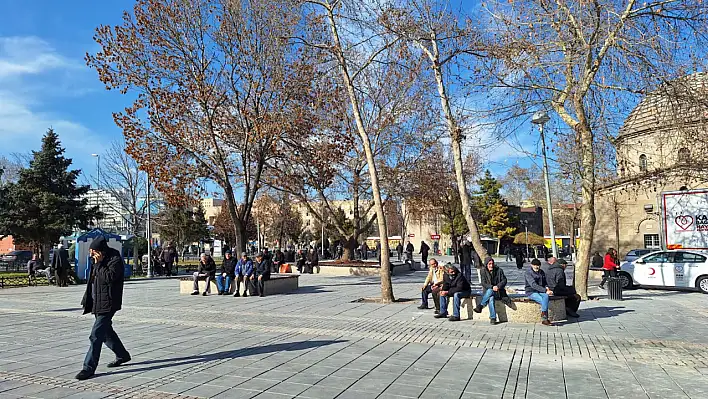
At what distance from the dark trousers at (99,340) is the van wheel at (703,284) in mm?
19041

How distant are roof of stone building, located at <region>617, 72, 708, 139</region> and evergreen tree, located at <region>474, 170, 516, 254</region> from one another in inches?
2167

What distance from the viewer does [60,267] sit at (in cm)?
2292

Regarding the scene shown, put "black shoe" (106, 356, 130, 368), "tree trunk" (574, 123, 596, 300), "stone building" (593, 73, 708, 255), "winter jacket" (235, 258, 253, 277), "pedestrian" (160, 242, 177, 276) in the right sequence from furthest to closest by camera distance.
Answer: "pedestrian" (160, 242, 177, 276), "winter jacket" (235, 258, 253, 277), "tree trunk" (574, 123, 596, 300), "stone building" (593, 73, 708, 255), "black shoe" (106, 356, 130, 368)

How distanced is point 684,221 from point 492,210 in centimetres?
4899

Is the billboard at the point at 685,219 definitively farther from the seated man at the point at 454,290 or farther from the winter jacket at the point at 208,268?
the winter jacket at the point at 208,268

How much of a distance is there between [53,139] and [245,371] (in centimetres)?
3723

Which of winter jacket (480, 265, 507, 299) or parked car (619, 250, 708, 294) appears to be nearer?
winter jacket (480, 265, 507, 299)

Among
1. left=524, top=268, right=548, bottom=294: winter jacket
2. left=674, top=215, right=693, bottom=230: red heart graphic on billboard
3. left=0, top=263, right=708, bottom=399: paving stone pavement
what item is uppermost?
left=674, top=215, right=693, bottom=230: red heart graphic on billboard

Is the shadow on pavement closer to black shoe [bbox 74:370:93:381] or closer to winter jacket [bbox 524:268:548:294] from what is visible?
black shoe [bbox 74:370:93:381]

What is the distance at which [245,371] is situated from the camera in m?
7.47

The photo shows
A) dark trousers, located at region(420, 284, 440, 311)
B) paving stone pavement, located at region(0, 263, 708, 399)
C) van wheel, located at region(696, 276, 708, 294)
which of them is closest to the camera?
A: paving stone pavement, located at region(0, 263, 708, 399)

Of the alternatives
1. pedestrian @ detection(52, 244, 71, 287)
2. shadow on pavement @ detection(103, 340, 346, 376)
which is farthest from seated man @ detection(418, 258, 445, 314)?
pedestrian @ detection(52, 244, 71, 287)

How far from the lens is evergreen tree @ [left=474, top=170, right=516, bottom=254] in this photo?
228 ft

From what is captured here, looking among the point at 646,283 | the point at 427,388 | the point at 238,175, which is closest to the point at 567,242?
the point at 646,283
